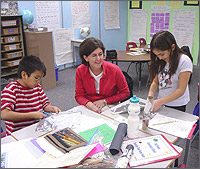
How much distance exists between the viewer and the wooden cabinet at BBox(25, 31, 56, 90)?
12.5 feet

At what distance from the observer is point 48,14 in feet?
15.2

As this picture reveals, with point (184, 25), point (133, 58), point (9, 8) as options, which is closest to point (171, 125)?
point (133, 58)

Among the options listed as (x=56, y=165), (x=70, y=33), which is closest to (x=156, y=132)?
(x=56, y=165)

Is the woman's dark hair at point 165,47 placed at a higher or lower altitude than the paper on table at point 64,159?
higher

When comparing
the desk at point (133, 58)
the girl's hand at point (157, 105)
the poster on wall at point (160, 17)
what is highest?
the poster on wall at point (160, 17)

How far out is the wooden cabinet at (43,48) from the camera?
3.82 meters

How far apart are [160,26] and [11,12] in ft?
12.7

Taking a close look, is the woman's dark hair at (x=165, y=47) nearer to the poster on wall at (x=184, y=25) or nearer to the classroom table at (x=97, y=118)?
the classroom table at (x=97, y=118)

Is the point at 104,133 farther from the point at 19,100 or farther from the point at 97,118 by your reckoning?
the point at 19,100

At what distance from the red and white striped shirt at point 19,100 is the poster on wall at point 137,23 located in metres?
5.13

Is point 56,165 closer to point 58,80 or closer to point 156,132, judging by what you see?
point 156,132

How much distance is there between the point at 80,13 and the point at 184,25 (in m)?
2.70

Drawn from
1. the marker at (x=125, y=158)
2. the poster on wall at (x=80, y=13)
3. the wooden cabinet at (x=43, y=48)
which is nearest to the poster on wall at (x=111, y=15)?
the poster on wall at (x=80, y=13)

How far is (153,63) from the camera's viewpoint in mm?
1764
